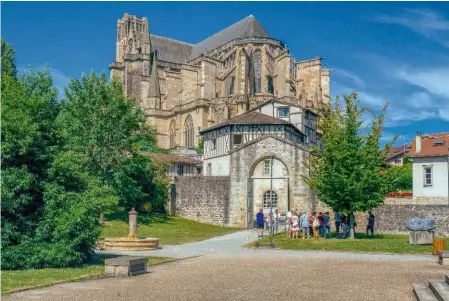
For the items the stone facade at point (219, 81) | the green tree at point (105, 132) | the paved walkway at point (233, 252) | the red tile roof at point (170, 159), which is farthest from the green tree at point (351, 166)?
the stone facade at point (219, 81)

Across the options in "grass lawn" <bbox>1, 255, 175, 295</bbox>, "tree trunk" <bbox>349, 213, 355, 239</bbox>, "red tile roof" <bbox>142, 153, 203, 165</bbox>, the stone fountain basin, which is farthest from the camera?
"red tile roof" <bbox>142, 153, 203, 165</bbox>

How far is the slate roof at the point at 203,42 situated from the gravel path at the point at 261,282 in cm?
6475

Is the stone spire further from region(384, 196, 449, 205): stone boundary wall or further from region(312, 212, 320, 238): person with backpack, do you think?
region(312, 212, 320, 238): person with backpack

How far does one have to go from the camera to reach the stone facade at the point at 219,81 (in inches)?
2813

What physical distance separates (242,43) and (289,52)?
287 inches

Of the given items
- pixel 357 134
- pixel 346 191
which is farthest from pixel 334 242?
pixel 357 134

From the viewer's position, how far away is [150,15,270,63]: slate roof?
3221 inches

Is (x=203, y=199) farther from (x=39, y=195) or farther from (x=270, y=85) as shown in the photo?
(x=270, y=85)

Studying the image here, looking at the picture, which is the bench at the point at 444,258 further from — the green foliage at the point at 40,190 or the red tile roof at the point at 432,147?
the red tile roof at the point at 432,147

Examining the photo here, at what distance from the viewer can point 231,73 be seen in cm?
7588

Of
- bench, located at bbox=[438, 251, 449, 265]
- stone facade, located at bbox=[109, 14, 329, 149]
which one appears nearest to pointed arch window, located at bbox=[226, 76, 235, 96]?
stone facade, located at bbox=[109, 14, 329, 149]

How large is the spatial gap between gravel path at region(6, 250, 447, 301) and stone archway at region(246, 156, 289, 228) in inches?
827

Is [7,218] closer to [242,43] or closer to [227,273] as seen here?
[227,273]

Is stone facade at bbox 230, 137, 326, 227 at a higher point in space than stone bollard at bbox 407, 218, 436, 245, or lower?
higher
